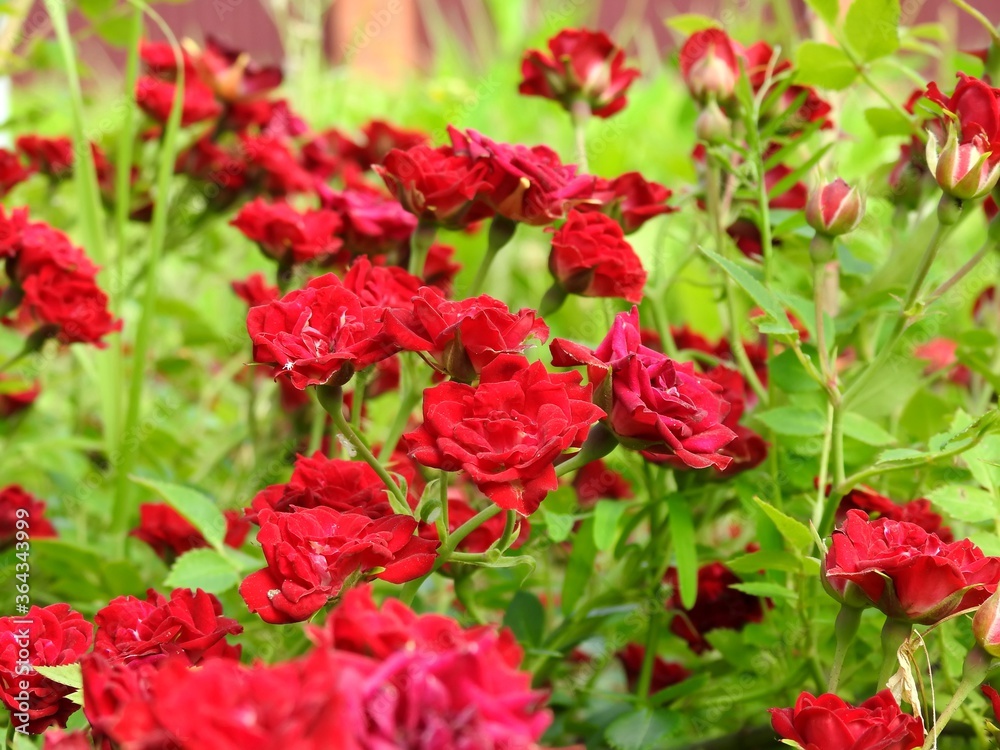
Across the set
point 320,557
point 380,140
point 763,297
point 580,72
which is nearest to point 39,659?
point 320,557

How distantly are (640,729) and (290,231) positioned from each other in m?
0.51

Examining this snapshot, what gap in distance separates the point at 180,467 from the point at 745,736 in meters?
0.85

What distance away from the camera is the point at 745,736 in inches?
34.4

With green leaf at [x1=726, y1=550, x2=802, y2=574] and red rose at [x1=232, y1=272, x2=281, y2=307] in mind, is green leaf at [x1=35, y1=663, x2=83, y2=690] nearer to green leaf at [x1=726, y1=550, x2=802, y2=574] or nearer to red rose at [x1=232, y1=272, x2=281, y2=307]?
green leaf at [x1=726, y1=550, x2=802, y2=574]

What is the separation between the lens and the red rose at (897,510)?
80 cm

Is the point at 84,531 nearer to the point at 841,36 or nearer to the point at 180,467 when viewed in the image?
the point at 180,467

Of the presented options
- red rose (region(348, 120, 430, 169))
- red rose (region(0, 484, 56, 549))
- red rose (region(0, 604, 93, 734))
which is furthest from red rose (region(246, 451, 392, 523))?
red rose (region(348, 120, 430, 169))

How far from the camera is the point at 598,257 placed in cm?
75

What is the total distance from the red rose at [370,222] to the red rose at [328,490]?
29 centimetres

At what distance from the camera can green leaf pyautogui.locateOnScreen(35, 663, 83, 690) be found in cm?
54

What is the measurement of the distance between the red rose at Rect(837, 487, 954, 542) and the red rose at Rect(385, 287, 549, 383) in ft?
1.15

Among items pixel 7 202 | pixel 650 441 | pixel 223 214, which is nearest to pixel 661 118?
pixel 223 214

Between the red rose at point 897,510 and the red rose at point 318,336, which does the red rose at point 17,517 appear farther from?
the red rose at point 897,510

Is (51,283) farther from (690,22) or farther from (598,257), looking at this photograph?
(690,22)
